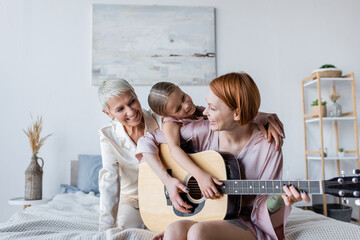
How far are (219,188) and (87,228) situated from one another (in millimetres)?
743

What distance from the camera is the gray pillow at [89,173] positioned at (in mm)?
2832

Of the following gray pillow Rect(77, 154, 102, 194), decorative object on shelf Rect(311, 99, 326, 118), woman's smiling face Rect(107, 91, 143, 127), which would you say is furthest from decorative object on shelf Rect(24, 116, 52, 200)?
decorative object on shelf Rect(311, 99, 326, 118)

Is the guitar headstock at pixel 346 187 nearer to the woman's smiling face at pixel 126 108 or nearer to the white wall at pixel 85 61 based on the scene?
the woman's smiling face at pixel 126 108

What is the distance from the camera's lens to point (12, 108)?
3225mm

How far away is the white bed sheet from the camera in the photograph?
1.32m

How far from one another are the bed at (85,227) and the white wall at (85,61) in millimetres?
1377

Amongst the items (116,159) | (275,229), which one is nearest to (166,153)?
(116,159)

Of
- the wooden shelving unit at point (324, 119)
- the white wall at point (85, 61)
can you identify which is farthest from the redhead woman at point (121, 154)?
the wooden shelving unit at point (324, 119)

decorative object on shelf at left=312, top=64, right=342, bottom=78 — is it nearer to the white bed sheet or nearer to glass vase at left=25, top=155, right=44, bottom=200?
the white bed sheet

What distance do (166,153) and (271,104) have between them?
7.34 feet

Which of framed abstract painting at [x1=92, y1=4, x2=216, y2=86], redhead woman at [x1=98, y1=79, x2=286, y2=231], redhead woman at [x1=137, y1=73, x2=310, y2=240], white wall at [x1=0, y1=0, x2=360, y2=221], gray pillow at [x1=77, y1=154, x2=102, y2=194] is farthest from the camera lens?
framed abstract painting at [x1=92, y1=4, x2=216, y2=86]

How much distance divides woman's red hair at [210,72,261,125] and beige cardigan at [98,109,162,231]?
0.68 m

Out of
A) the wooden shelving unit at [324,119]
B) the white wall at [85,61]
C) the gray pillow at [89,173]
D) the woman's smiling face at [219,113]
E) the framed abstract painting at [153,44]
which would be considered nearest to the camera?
the woman's smiling face at [219,113]

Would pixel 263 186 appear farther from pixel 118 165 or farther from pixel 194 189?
pixel 118 165
